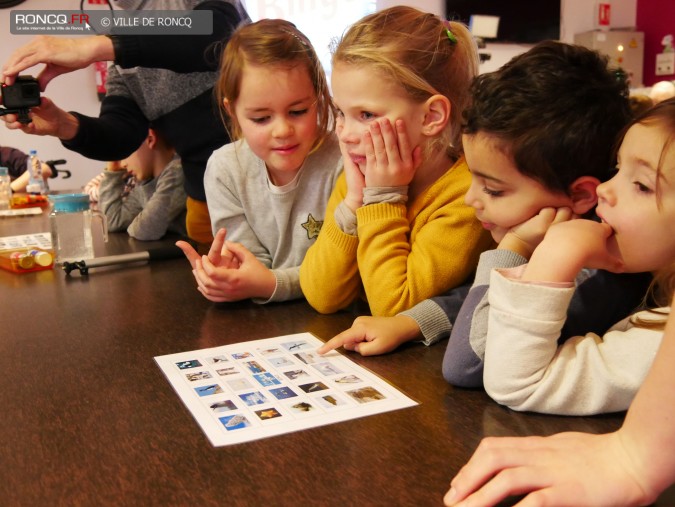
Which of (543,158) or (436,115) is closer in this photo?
(543,158)

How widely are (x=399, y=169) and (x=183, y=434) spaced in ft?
1.80

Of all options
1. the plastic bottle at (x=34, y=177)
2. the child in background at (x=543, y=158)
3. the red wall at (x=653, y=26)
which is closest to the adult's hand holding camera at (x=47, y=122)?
the child in background at (x=543, y=158)

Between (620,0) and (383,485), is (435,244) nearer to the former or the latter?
(383,485)

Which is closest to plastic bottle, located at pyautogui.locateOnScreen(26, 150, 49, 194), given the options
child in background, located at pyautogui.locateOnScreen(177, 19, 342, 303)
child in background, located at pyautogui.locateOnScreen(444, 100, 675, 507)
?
child in background, located at pyautogui.locateOnScreen(177, 19, 342, 303)

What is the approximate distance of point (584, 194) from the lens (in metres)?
0.85

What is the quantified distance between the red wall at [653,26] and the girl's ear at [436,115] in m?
4.16

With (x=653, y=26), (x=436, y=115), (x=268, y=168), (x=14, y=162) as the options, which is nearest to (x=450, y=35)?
(x=436, y=115)

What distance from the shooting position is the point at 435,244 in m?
1.04

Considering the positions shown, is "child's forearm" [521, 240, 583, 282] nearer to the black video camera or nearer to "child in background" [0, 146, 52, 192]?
the black video camera

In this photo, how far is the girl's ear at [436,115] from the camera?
42.7 inches

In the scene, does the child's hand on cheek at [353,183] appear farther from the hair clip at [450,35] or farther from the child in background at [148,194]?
the child in background at [148,194]

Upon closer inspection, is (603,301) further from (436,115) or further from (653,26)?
(653,26)

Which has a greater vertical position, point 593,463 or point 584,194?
point 584,194

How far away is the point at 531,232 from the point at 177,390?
46 centimetres
